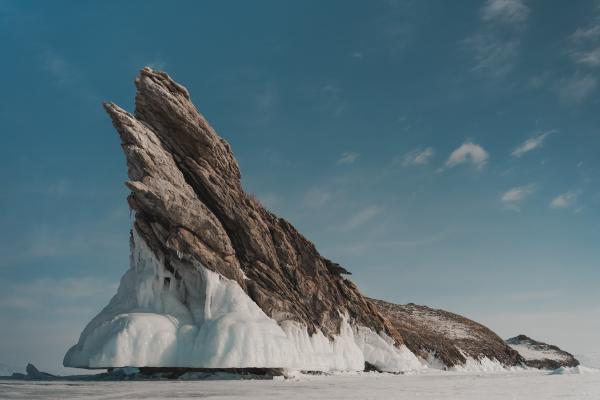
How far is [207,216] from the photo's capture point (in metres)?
30.9

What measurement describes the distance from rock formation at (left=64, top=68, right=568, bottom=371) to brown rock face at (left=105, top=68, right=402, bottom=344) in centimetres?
7

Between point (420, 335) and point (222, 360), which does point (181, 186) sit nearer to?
point (222, 360)

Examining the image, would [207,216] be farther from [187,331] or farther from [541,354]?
[541,354]

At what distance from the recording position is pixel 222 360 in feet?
83.3

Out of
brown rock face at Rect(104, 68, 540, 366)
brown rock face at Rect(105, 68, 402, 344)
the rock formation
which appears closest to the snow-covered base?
the rock formation

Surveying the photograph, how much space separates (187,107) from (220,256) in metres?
10.5

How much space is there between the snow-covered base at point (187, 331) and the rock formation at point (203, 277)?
2.4 inches

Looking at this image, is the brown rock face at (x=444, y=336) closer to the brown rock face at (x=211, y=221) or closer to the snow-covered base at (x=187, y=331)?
the brown rock face at (x=211, y=221)

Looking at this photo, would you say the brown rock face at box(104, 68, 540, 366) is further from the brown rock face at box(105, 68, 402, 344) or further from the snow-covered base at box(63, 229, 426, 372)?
the snow-covered base at box(63, 229, 426, 372)

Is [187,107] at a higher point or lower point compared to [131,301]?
higher

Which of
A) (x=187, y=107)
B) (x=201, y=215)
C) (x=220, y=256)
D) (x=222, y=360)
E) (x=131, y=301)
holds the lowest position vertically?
(x=222, y=360)

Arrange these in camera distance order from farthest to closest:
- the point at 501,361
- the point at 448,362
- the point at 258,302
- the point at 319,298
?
1. the point at 501,361
2. the point at 448,362
3. the point at 319,298
4. the point at 258,302

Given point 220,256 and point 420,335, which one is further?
point 420,335

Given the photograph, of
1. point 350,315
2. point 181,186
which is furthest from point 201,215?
point 350,315
